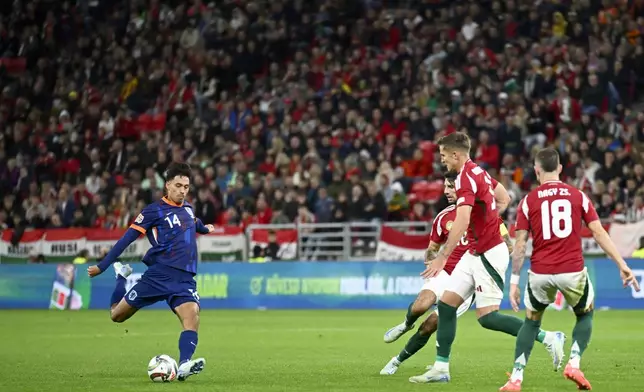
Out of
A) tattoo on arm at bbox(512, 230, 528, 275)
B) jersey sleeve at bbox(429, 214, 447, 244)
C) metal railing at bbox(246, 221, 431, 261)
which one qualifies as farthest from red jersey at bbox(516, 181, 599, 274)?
metal railing at bbox(246, 221, 431, 261)

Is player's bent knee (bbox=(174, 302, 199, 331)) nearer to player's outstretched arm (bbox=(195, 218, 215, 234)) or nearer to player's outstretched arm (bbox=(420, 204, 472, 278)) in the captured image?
player's outstretched arm (bbox=(195, 218, 215, 234))

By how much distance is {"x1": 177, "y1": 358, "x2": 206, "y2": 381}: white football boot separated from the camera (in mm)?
11625

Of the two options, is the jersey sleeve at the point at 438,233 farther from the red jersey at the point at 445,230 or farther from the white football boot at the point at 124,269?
the white football boot at the point at 124,269

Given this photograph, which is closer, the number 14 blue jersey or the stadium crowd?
the number 14 blue jersey

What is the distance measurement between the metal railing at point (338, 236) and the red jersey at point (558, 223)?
15068 mm

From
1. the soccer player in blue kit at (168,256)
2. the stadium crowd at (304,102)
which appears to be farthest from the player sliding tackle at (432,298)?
the stadium crowd at (304,102)

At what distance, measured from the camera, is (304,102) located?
32.0m

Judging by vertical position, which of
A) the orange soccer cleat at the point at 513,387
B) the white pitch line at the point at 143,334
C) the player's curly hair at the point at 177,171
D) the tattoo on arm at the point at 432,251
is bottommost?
the white pitch line at the point at 143,334

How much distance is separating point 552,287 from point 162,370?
12.8 feet

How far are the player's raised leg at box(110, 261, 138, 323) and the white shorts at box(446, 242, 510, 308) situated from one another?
11.3 ft

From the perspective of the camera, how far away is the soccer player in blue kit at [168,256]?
12117mm

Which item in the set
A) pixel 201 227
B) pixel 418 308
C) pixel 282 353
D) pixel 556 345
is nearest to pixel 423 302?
pixel 418 308

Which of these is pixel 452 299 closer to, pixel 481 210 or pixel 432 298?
pixel 481 210

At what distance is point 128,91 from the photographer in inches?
1378
